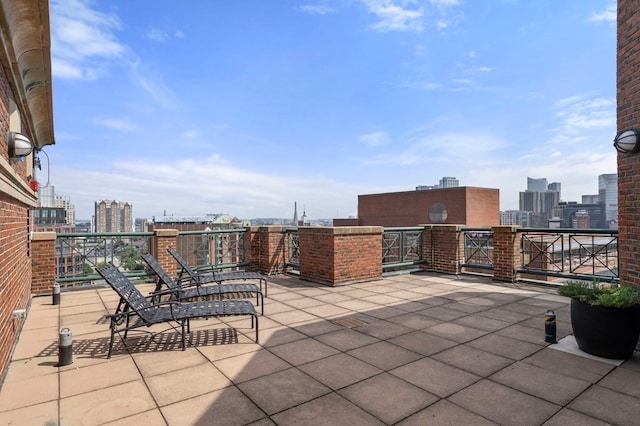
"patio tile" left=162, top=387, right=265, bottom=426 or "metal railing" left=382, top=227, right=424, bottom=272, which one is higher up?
"metal railing" left=382, top=227, right=424, bottom=272

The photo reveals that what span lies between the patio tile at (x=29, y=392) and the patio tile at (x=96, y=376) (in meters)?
0.07

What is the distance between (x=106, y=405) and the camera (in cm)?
296

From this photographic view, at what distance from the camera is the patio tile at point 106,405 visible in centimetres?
276

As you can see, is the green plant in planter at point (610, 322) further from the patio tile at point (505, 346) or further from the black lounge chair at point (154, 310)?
the black lounge chair at point (154, 310)

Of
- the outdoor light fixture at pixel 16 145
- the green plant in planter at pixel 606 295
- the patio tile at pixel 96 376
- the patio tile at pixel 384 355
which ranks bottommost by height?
the patio tile at pixel 96 376

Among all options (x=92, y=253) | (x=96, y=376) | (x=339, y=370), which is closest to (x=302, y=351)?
(x=339, y=370)

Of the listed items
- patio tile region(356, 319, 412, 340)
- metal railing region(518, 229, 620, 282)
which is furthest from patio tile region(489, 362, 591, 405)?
metal railing region(518, 229, 620, 282)

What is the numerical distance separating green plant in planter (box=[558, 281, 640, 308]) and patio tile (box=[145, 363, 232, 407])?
3.84m

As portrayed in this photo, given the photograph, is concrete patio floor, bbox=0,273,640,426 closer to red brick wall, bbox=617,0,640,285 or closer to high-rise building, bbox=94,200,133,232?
red brick wall, bbox=617,0,640,285

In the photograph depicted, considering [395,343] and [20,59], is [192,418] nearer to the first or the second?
[395,343]

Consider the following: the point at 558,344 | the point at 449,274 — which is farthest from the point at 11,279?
the point at 449,274

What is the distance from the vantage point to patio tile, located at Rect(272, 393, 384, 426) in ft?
8.84

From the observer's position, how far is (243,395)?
3.10 metres

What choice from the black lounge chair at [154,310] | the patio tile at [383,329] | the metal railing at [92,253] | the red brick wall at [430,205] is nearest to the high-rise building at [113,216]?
the red brick wall at [430,205]
